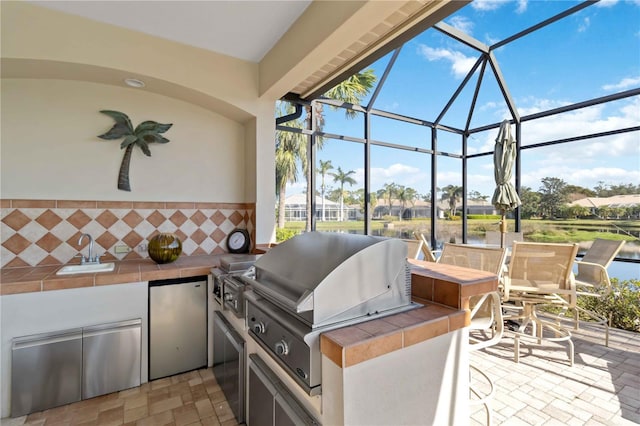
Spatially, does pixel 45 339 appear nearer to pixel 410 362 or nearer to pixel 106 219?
pixel 106 219

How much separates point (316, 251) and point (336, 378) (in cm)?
60

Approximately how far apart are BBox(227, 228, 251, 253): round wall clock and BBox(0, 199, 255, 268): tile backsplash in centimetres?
9

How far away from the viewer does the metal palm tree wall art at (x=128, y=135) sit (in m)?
2.70

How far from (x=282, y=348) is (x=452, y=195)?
5.32m

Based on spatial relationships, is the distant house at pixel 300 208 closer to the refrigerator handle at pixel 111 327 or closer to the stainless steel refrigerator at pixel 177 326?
the stainless steel refrigerator at pixel 177 326

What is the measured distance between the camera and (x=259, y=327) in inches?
55.2

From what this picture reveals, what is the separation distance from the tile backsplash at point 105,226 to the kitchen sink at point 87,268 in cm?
25

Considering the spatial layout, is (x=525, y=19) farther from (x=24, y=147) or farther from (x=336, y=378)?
(x=24, y=147)

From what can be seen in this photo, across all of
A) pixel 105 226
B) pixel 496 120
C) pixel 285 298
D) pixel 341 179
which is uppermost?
pixel 496 120

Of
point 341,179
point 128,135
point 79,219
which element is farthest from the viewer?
point 341,179

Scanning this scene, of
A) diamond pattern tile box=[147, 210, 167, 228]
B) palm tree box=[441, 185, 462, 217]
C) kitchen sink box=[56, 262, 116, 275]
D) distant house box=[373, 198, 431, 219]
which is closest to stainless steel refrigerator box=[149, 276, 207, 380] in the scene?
kitchen sink box=[56, 262, 116, 275]

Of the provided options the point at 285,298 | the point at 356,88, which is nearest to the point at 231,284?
the point at 285,298

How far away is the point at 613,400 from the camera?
6.96 ft

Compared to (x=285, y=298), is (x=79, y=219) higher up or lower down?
higher up
